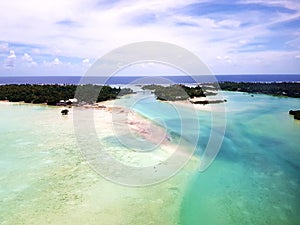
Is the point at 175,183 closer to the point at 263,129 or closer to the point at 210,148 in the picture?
the point at 210,148

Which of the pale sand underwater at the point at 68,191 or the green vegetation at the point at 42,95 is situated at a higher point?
the green vegetation at the point at 42,95

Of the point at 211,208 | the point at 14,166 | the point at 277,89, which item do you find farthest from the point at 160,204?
the point at 277,89

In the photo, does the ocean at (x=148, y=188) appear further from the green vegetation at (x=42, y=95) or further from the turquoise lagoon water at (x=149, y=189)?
the green vegetation at (x=42, y=95)

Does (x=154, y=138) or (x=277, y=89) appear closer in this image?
(x=154, y=138)

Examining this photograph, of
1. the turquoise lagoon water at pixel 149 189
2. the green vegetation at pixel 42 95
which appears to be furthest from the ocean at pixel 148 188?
the green vegetation at pixel 42 95

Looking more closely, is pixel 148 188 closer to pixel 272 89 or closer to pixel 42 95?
pixel 42 95

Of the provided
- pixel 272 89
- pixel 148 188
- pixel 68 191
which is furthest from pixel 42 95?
pixel 272 89

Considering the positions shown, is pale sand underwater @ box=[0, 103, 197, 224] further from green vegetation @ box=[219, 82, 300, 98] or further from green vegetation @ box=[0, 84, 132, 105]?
green vegetation @ box=[219, 82, 300, 98]
